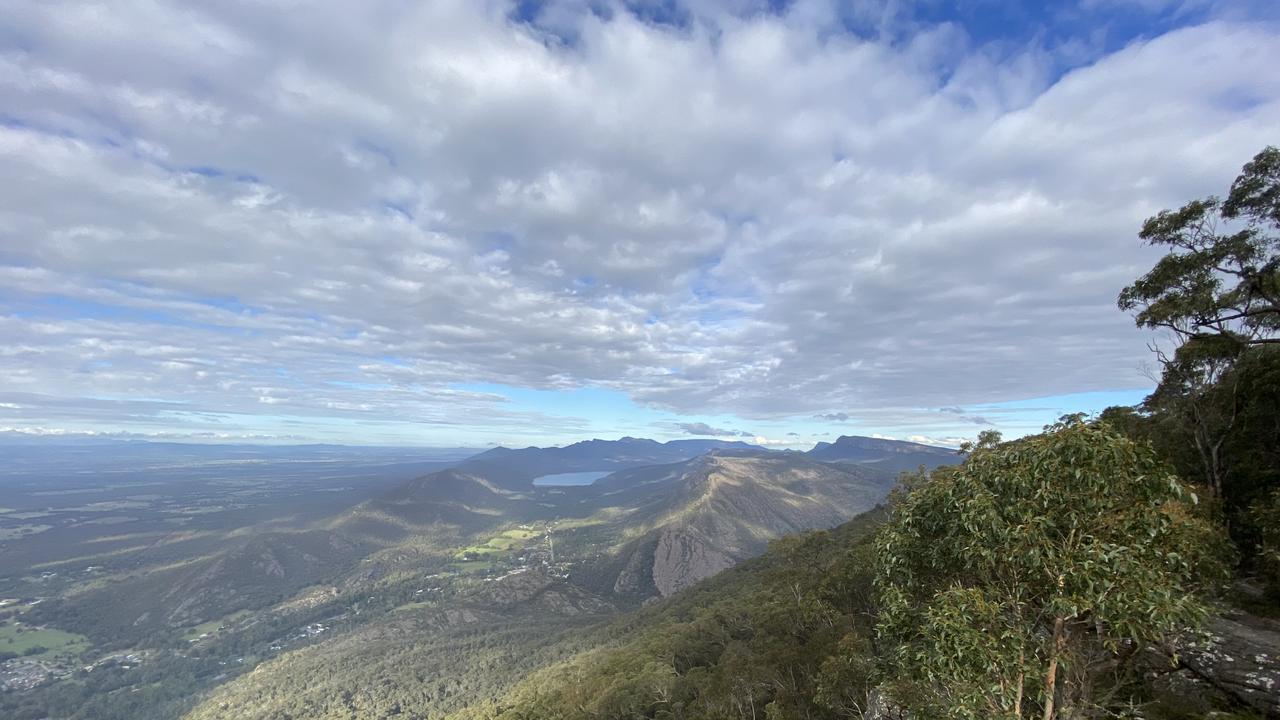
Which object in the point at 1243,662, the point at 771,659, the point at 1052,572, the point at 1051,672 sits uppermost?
the point at 1052,572

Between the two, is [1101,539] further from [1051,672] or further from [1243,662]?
[1243,662]

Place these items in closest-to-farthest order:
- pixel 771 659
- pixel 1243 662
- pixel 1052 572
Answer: pixel 1052 572 < pixel 1243 662 < pixel 771 659

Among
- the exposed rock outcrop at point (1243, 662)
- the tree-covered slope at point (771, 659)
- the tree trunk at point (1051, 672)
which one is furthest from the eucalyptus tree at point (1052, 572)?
the tree-covered slope at point (771, 659)

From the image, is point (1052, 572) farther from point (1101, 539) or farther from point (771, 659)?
point (771, 659)

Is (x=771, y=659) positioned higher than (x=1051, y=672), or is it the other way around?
(x=1051, y=672)

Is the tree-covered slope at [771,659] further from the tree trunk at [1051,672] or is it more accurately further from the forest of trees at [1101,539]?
the tree trunk at [1051,672]

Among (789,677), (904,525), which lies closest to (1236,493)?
(904,525)

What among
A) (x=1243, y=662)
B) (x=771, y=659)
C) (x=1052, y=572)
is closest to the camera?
(x=1052, y=572)

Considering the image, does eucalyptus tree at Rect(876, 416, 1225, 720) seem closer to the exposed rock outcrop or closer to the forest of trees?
the forest of trees

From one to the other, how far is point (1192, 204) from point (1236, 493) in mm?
16108

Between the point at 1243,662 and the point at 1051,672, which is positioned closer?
the point at 1051,672

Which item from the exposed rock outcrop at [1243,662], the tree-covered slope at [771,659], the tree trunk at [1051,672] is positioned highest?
the tree trunk at [1051,672]

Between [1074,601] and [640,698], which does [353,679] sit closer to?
[640,698]

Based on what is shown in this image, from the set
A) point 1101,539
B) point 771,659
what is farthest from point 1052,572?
point 771,659
